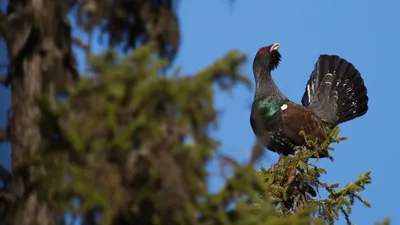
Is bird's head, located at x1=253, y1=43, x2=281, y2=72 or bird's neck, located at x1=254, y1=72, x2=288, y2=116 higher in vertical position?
bird's head, located at x1=253, y1=43, x2=281, y2=72

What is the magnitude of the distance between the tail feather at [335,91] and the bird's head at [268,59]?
1763 mm

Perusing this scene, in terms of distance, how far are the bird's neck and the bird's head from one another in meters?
0.10

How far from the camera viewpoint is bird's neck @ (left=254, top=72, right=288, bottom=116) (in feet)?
37.1

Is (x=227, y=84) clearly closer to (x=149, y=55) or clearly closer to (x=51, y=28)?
(x=149, y=55)

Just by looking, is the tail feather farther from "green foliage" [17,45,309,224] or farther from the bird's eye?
"green foliage" [17,45,309,224]

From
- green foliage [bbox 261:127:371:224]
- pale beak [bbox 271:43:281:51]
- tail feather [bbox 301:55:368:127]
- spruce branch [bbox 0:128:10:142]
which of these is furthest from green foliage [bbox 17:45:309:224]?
tail feather [bbox 301:55:368:127]

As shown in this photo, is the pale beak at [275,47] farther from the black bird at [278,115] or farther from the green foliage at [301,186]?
the green foliage at [301,186]

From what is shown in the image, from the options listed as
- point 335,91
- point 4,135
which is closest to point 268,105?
point 335,91

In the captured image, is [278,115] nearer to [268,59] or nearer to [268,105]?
[268,105]

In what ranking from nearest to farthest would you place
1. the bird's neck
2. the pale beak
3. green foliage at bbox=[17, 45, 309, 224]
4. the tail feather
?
green foliage at bbox=[17, 45, 309, 224]
the bird's neck
the pale beak
the tail feather

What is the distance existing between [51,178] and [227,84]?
0.96m

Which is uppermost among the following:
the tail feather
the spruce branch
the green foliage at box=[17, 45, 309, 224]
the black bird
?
the tail feather

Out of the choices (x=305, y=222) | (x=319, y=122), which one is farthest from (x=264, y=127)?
(x=305, y=222)

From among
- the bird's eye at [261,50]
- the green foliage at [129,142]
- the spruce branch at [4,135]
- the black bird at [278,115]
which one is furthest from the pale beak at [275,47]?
the green foliage at [129,142]
